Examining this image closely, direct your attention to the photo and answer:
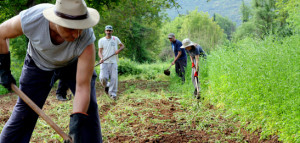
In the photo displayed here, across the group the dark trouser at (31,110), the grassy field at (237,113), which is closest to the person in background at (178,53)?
the grassy field at (237,113)

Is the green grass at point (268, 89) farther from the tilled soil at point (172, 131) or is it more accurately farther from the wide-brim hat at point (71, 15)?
the wide-brim hat at point (71, 15)

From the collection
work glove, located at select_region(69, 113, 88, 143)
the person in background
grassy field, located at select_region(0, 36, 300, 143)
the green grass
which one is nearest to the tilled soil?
grassy field, located at select_region(0, 36, 300, 143)

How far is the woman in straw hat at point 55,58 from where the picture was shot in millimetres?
2078

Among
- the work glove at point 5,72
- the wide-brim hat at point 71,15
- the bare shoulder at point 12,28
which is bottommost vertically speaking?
the work glove at point 5,72

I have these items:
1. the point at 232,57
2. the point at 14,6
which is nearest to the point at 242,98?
the point at 232,57

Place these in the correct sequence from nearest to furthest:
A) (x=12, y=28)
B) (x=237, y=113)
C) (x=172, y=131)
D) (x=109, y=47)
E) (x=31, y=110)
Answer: (x=12, y=28), (x=31, y=110), (x=172, y=131), (x=237, y=113), (x=109, y=47)

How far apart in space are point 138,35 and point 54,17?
2547cm

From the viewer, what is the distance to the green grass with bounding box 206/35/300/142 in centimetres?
311

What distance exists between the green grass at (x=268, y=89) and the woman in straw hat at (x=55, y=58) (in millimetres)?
2025

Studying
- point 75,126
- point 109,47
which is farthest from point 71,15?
point 109,47

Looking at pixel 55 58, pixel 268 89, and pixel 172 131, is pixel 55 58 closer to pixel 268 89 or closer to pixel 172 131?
pixel 172 131

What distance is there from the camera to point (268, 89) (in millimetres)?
3703

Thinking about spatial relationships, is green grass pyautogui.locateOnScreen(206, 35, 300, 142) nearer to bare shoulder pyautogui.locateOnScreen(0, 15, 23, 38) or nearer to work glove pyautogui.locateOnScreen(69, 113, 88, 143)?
work glove pyautogui.locateOnScreen(69, 113, 88, 143)

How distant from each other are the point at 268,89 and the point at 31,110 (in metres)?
2.86
